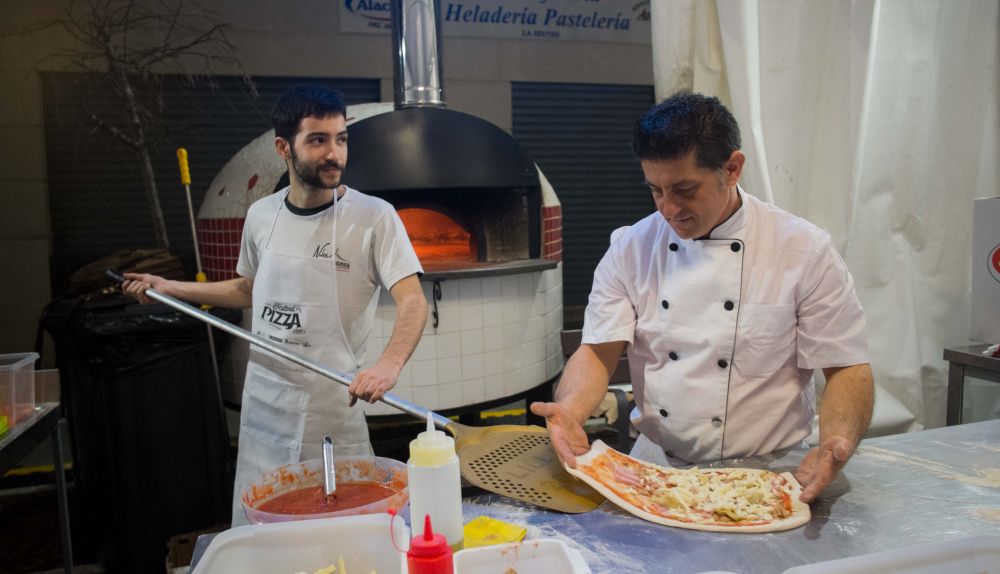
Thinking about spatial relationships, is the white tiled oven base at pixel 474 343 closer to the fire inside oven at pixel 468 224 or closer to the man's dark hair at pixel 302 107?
the fire inside oven at pixel 468 224

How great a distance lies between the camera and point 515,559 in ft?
3.58

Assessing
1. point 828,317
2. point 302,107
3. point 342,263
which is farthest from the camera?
point 342,263

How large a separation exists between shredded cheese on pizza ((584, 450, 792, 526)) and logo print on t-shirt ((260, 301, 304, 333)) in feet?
3.29

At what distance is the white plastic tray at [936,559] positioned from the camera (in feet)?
3.33

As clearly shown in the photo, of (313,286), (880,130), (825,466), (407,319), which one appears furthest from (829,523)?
(880,130)

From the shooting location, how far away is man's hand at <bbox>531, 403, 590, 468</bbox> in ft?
5.34

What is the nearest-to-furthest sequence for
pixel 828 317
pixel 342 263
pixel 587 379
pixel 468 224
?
pixel 828 317
pixel 587 379
pixel 342 263
pixel 468 224

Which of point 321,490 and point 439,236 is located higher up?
point 439,236

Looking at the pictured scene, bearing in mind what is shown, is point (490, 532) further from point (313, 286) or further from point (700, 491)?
point (313, 286)

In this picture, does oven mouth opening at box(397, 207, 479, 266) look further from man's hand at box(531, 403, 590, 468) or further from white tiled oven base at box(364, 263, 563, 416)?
man's hand at box(531, 403, 590, 468)

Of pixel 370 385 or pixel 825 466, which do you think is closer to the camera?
pixel 825 466

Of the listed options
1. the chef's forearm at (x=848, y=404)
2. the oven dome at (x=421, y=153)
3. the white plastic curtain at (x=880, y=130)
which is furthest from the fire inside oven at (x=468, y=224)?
the chef's forearm at (x=848, y=404)

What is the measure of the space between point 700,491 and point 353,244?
1.21 m

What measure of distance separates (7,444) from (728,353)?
2033 mm
